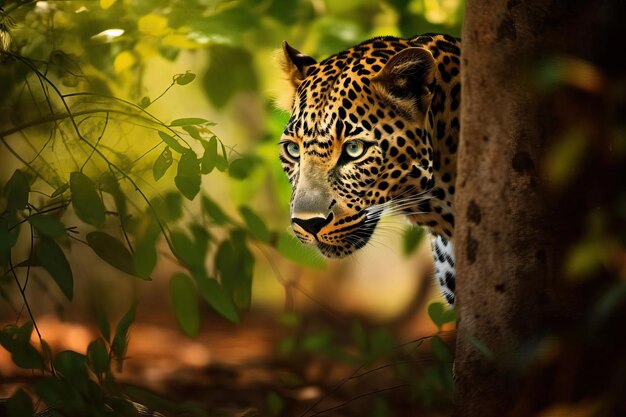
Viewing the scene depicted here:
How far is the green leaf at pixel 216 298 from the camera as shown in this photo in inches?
102

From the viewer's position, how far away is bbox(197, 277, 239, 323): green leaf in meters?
2.59

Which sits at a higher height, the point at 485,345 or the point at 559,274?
the point at 559,274

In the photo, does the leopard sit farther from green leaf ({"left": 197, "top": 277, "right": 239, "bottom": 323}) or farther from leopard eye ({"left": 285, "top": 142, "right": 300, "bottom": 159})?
green leaf ({"left": 197, "top": 277, "right": 239, "bottom": 323})

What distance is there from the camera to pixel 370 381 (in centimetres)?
665

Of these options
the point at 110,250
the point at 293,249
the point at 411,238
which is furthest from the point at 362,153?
the point at 411,238

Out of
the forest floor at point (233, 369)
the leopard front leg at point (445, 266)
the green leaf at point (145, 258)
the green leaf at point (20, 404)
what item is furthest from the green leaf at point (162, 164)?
the forest floor at point (233, 369)

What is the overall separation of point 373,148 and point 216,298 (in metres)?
0.99

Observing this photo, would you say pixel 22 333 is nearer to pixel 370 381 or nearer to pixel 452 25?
pixel 452 25

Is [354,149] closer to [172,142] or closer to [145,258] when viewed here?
[172,142]

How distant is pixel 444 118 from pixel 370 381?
12.2 ft

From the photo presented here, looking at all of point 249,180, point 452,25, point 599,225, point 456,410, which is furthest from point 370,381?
point 599,225

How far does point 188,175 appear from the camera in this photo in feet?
8.62

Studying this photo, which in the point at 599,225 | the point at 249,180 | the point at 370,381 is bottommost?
the point at 370,381

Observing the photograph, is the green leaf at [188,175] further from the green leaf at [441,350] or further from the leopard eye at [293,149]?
the green leaf at [441,350]
